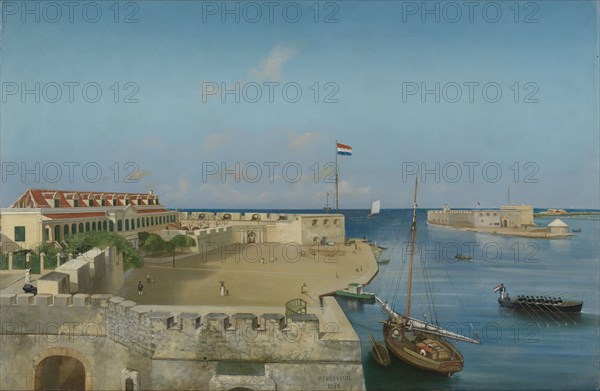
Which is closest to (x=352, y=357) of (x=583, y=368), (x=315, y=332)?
(x=315, y=332)

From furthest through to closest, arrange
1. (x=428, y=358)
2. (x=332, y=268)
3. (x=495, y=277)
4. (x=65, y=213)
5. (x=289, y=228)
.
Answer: (x=289, y=228) → (x=495, y=277) → (x=332, y=268) → (x=65, y=213) → (x=428, y=358)

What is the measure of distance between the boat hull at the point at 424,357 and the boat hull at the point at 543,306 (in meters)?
7.96

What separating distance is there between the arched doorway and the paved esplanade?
9.15 ft

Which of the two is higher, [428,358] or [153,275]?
[153,275]

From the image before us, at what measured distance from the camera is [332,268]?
63.6ft

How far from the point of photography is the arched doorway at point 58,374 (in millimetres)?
6442

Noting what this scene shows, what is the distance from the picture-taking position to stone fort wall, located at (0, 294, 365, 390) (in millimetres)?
6086

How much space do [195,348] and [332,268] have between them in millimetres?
13719

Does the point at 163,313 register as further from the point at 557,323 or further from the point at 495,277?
the point at 495,277

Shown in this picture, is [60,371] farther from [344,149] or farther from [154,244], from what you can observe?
[344,149]

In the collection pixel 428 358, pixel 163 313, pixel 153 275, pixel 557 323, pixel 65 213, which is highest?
pixel 65 213

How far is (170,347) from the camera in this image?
6.16 metres

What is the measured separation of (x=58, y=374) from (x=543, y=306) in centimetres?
1773

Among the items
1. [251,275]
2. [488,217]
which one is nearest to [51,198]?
[251,275]
